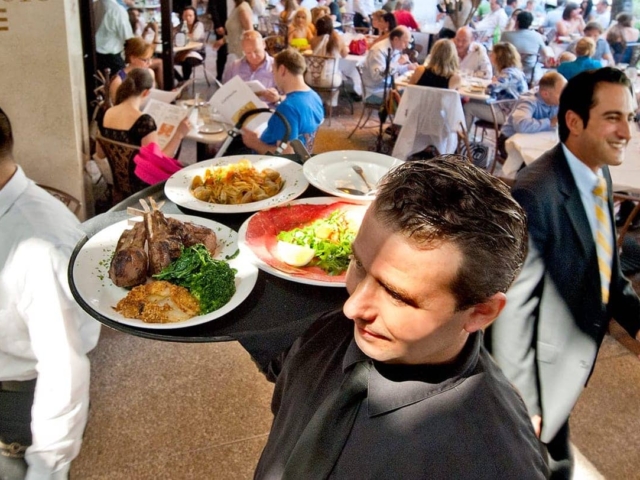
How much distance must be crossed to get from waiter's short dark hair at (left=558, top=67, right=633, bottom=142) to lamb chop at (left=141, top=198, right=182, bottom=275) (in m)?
1.42

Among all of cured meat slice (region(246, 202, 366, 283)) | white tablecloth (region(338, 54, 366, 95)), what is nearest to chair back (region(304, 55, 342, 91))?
white tablecloth (region(338, 54, 366, 95))

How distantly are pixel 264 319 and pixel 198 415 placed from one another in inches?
72.4

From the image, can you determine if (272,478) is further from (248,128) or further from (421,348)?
(248,128)

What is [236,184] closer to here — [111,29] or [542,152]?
[542,152]

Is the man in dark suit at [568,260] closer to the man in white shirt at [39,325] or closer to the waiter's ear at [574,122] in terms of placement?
the waiter's ear at [574,122]

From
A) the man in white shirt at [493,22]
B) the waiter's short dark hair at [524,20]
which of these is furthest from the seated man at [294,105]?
the man in white shirt at [493,22]

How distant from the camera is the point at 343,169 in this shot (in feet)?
6.22

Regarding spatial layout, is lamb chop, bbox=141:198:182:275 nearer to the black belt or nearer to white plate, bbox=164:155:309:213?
white plate, bbox=164:155:309:213

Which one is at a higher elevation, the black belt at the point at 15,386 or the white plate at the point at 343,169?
the white plate at the point at 343,169

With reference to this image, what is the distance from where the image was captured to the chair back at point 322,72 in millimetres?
7594

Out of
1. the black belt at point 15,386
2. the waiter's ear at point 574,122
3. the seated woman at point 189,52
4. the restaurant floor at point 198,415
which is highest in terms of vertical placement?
the waiter's ear at point 574,122

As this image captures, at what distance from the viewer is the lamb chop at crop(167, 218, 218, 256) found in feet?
4.70

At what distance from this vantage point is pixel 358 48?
8906 millimetres

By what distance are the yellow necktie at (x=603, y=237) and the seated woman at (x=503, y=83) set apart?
15.3 ft
